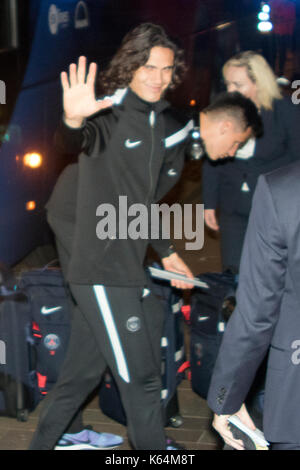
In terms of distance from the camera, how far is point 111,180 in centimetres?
320

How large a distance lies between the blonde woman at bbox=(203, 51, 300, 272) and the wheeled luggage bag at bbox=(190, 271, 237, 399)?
197 millimetres

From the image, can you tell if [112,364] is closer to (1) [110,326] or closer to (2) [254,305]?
(1) [110,326]

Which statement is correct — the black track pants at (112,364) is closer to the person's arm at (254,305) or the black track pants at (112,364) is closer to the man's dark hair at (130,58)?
the man's dark hair at (130,58)

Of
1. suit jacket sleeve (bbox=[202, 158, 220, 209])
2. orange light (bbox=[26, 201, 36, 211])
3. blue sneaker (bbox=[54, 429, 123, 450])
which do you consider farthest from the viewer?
orange light (bbox=[26, 201, 36, 211])

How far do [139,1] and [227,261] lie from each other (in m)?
3.57

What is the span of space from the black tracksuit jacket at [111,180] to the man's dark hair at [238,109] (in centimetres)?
91

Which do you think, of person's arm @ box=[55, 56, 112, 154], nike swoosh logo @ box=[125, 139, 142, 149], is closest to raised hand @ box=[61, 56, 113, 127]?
person's arm @ box=[55, 56, 112, 154]

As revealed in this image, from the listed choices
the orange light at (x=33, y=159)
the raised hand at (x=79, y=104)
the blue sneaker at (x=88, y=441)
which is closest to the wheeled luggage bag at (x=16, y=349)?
the blue sneaker at (x=88, y=441)

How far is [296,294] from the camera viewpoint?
2014 millimetres

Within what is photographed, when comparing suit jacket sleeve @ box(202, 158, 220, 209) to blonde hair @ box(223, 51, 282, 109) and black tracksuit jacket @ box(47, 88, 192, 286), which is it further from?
black tracksuit jacket @ box(47, 88, 192, 286)

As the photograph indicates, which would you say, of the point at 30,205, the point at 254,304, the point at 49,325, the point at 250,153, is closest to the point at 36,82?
the point at 30,205

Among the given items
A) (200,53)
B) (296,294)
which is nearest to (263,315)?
(296,294)

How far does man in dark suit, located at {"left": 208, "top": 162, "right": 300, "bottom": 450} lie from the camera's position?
6.44 feet

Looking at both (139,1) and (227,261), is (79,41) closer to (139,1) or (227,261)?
(139,1)
